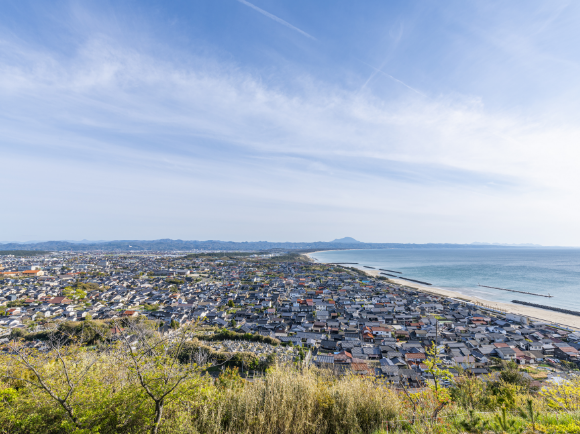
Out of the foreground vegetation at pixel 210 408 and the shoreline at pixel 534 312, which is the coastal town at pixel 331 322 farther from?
the foreground vegetation at pixel 210 408

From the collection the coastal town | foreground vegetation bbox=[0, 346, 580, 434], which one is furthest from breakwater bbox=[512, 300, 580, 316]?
foreground vegetation bbox=[0, 346, 580, 434]

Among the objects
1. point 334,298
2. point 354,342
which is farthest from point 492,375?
point 334,298

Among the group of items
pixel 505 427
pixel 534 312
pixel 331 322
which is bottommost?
pixel 534 312

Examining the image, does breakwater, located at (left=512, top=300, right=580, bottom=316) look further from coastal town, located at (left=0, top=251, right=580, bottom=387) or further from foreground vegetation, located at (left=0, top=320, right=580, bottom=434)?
foreground vegetation, located at (left=0, top=320, right=580, bottom=434)

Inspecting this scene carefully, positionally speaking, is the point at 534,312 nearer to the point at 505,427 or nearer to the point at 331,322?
the point at 331,322

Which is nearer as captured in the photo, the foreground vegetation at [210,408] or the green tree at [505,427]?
the foreground vegetation at [210,408]

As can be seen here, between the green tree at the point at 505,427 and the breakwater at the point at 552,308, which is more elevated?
the green tree at the point at 505,427

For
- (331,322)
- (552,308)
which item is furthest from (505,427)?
(552,308)

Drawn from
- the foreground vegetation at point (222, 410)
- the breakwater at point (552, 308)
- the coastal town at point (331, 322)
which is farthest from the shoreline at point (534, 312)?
the foreground vegetation at point (222, 410)
